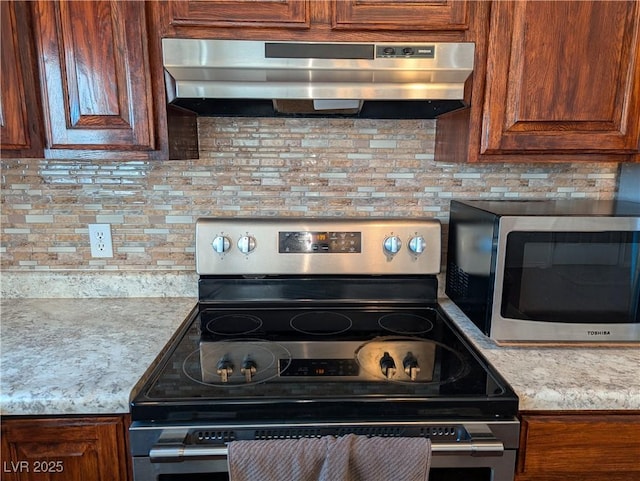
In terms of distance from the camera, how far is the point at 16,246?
145 cm

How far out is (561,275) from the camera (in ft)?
3.64

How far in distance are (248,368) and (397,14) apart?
3.11ft

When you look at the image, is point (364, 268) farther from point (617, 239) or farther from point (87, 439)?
point (87, 439)

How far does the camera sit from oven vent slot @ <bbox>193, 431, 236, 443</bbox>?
Answer: 0.88 meters

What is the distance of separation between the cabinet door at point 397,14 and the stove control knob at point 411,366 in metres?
0.83

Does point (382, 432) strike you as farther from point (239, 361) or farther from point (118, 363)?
point (118, 363)

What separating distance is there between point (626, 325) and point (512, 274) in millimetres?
325

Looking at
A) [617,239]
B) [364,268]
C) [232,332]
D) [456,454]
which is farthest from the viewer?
[364,268]

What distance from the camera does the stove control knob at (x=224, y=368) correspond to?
99cm

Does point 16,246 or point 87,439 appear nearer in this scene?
point 87,439

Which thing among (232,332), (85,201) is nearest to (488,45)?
(232,332)

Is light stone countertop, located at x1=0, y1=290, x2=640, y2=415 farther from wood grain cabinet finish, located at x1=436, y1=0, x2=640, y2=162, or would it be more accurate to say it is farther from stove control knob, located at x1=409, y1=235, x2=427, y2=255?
wood grain cabinet finish, located at x1=436, y1=0, x2=640, y2=162

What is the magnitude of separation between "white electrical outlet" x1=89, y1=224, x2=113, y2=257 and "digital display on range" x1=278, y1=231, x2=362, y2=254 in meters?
0.59

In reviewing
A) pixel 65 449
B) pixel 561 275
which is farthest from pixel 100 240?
pixel 561 275
